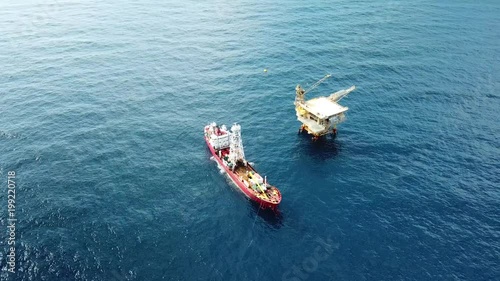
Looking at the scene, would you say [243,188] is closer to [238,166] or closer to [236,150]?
[238,166]

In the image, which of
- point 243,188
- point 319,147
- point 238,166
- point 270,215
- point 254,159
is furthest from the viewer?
point 319,147

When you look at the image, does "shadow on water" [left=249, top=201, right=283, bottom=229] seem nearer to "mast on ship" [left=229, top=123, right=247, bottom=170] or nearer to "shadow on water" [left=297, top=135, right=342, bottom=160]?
"mast on ship" [left=229, top=123, right=247, bottom=170]

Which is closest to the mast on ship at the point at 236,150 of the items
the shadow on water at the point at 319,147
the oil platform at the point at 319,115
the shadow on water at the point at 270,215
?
the shadow on water at the point at 270,215

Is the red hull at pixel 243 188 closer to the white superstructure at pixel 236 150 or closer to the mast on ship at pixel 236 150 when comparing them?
the mast on ship at pixel 236 150

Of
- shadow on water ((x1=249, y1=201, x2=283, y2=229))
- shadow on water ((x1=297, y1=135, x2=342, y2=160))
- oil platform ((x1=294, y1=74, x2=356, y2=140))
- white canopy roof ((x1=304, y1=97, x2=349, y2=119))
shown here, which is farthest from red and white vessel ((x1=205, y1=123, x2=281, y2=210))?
white canopy roof ((x1=304, y1=97, x2=349, y2=119))

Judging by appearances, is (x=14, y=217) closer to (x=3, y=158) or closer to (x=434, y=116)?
(x=3, y=158)

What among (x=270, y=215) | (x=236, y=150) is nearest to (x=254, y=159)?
(x=236, y=150)

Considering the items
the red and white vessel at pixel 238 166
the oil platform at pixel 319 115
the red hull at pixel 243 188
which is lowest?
the red hull at pixel 243 188
